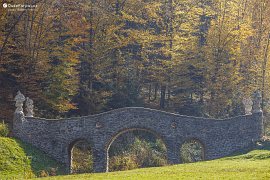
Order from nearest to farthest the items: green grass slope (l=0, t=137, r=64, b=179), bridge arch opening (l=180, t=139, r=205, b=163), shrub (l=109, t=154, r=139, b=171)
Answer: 1. green grass slope (l=0, t=137, r=64, b=179)
2. shrub (l=109, t=154, r=139, b=171)
3. bridge arch opening (l=180, t=139, r=205, b=163)

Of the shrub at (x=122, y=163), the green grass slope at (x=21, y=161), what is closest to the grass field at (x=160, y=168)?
the green grass slope at (x=21, y=161)

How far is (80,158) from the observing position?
98.1 feet

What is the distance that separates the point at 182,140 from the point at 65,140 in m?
6.90

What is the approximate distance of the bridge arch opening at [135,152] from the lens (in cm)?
2929

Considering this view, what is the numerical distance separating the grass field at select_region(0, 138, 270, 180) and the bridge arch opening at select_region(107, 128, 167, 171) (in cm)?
457

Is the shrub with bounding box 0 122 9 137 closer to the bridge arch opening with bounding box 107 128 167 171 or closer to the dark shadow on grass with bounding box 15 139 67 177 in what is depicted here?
the dark shadow on grass with bounding box 15 139 67 177

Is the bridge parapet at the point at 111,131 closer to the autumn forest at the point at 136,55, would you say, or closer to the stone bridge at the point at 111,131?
A: the stone bridge at the point at 111,131

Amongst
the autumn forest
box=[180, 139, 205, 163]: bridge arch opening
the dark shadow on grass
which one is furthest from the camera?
box=[180, 139, 205, 163]: bridge arch opening

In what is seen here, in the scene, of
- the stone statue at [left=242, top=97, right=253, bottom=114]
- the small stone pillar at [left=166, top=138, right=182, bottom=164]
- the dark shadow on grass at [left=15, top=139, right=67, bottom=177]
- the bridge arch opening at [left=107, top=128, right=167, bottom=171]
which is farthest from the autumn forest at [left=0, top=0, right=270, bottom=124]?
the small stone pillar at [left=166, top=138, right=182, bottom=164]

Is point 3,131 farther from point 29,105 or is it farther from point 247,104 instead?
point 247,104

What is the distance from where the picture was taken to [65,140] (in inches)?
1074

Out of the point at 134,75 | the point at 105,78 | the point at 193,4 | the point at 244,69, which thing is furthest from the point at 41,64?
the point at 244,69

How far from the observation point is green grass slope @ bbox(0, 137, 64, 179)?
22.6 meters

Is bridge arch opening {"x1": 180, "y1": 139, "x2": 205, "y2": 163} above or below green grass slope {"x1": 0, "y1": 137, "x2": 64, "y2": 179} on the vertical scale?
below
